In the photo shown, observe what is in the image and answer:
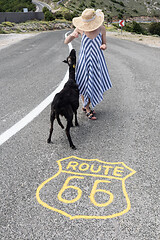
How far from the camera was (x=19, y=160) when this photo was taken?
3.37 m

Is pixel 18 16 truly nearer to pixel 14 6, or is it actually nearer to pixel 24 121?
pixel 14 6

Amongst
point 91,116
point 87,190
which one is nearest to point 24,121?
point 91,116

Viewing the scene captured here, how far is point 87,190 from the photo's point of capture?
2746 millimetres

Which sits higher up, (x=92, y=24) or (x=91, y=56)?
(x=92, y=24)

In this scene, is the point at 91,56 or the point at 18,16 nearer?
the point at 91,56

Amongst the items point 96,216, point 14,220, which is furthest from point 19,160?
point 96,216

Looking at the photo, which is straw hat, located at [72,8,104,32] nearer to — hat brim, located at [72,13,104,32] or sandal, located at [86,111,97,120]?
hat brim, located at [72,13,104,32]

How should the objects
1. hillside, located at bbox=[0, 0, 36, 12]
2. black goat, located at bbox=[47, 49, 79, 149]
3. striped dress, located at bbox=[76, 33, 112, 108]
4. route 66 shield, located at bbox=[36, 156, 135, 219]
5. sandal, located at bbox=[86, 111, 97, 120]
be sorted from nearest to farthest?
route 66 shield, located at bbox=[36, 156, 135, 219], black goat, located at bbox=[47, 49, 79, 149], striped dress, located at bbox=[76, 33, 112, 108], sandal, located at bbox=[86, 111, 97, 120], hillside, located at bbox=[0, 0, 36, 12]

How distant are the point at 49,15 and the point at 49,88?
51778 mm

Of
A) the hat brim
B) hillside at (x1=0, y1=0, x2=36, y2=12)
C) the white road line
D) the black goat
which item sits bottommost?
hillside at (x1=0, y1=0, x2=36, y2=12)

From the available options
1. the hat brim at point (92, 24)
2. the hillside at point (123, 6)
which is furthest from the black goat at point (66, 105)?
the hillside at point (123, 6)

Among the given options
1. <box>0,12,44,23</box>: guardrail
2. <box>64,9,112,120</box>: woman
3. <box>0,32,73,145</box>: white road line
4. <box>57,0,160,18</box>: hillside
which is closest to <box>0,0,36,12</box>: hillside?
<box>0,12,44,23</box>: guardrail

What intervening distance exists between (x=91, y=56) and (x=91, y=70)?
238 millimetres

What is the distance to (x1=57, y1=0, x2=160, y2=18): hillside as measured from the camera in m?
106
